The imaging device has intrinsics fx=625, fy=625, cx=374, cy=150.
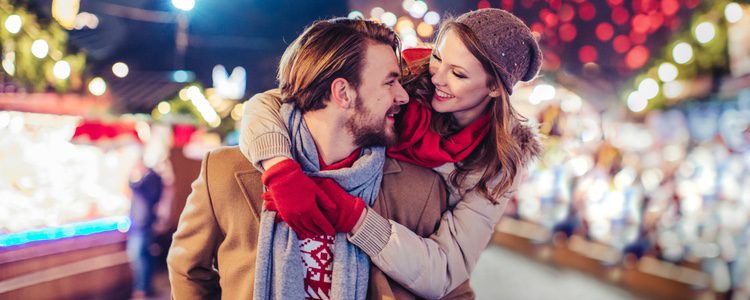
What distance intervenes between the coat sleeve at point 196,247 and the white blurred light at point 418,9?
10.7 metres

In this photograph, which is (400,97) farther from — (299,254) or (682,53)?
(682,53)

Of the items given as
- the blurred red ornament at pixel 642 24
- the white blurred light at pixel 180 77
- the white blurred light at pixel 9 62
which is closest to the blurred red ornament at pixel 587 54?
the blurred red ornament at pixel 642 24

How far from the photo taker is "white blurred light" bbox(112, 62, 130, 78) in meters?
8.34

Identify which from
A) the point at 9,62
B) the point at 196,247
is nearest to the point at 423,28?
the point at 9,62

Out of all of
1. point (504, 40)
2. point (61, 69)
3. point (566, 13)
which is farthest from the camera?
point (566, 13)

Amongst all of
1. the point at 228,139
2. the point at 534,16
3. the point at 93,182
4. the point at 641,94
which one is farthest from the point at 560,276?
the point at 534,16

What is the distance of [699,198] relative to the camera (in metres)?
6.61

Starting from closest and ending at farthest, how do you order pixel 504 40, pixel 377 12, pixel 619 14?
pixel 504 40, pixel 377 12, pixel 619 14

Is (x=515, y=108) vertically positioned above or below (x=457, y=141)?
above

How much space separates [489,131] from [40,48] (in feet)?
13.8

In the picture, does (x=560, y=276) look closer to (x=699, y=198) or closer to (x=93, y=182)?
(x=699, y=198)

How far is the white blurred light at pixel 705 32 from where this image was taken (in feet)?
21.1

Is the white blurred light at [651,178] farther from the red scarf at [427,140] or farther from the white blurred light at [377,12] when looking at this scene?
the red scarf at [427,140]

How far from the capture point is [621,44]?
35.6 feet
